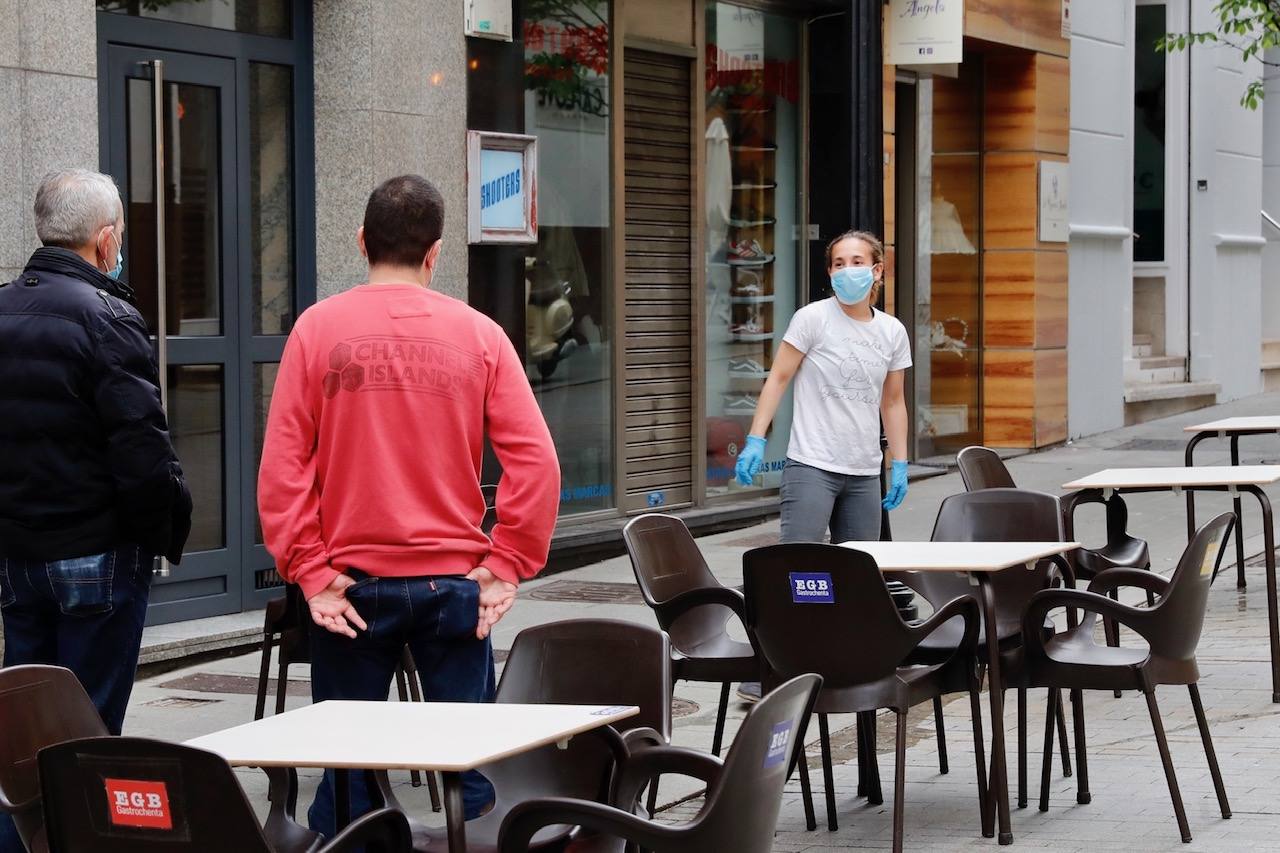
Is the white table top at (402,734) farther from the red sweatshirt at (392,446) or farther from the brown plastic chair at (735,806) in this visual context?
the red sweatshirt at (392,446)

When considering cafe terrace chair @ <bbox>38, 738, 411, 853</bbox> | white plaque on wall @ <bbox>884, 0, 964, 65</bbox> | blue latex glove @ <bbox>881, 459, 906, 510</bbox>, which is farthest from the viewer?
white plaque on wall @ <bbox>884, 0, 964, 65</bbox>

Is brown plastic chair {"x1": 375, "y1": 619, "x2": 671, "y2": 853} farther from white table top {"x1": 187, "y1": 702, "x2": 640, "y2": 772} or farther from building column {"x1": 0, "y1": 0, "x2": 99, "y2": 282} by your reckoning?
building column {"x1": 0, "y1": 0, "x2": 99, "y2": 282}

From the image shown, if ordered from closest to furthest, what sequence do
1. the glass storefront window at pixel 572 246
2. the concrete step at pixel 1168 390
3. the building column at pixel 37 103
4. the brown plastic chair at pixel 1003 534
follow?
the brown plastic chair at pixel 1003 534
the building column at pixel 37 103
the glass storefront window at pixel 572 246
the concrete step at pixel 1168 390

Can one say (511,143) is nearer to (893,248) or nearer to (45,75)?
(45,75)

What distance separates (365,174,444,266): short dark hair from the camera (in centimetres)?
466

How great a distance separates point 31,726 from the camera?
4.13 meters

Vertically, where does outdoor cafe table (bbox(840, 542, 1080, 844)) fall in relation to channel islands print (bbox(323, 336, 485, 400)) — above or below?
below

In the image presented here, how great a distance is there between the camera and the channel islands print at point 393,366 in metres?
4.60

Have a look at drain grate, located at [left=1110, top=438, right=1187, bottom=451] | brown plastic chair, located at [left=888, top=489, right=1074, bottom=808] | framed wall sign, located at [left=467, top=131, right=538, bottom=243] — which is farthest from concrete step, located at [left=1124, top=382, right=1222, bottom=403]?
brown plastic chair, located at [left=888, top=489, right=1074, bottom=808]

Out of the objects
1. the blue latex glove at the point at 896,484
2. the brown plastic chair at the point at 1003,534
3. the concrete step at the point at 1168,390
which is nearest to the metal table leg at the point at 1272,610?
the brown plastic chair at the point at 1003,534

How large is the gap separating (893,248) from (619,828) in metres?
12.5

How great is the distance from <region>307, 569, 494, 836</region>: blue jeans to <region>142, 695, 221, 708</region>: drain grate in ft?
11.1

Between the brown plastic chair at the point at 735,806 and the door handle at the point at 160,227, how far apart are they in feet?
16.8

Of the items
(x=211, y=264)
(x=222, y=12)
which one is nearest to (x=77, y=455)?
(x=211, y=264)
